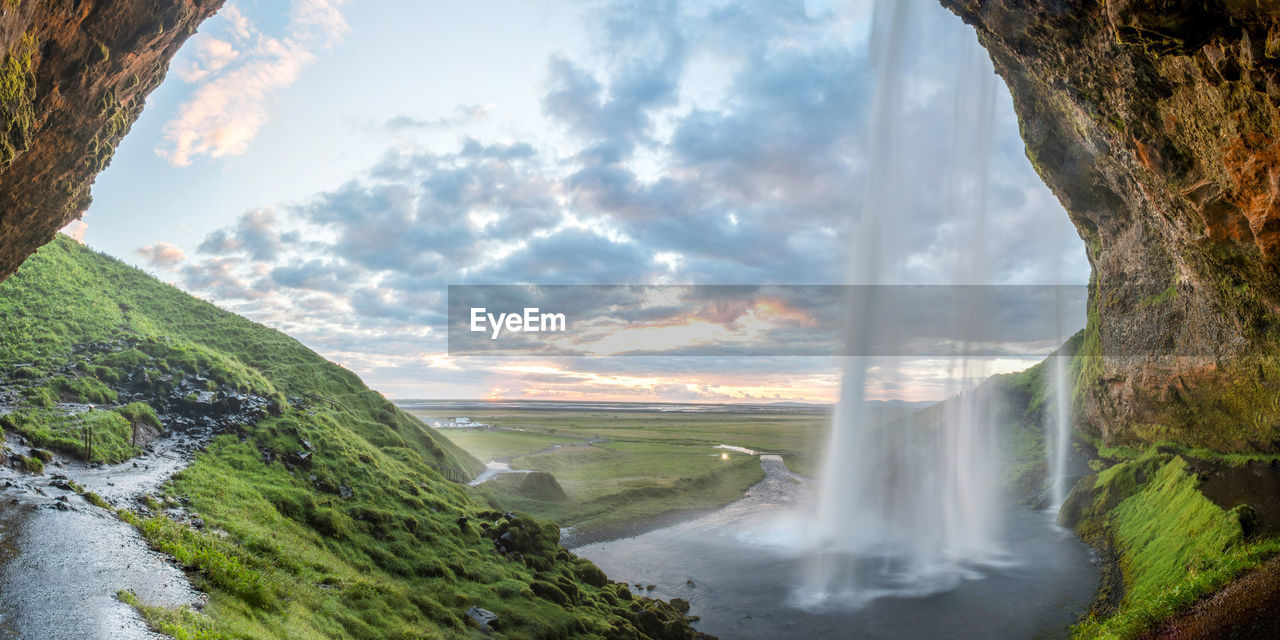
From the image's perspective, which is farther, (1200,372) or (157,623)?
(1200,372)

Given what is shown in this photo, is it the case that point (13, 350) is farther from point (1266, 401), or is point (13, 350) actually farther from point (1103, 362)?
point (1103, 362)

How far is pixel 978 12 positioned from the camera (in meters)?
20.8

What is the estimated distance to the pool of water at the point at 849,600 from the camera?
2348 centimetres

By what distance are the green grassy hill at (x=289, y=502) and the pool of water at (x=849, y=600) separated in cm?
423

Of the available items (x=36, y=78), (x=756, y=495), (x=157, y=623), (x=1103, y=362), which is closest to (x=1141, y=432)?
(x=1103, y=362)

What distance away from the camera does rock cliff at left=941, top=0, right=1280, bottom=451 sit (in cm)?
1351

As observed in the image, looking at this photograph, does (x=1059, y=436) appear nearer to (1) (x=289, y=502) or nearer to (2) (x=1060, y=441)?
(2) (x=1060, y=441)

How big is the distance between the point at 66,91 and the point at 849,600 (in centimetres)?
3636

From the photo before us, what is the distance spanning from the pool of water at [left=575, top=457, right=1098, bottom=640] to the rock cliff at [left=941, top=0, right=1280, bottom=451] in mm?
8843

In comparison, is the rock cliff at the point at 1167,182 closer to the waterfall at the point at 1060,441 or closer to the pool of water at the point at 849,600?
the waterfall at the point at 1060,441

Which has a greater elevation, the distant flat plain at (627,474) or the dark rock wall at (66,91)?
the dark rock wall at (66,91)

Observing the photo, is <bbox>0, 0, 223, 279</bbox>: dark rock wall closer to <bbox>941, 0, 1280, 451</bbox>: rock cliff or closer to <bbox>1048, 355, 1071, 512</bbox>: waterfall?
<bbox>941, 0, 1280, 451</bbox>: rock cliff

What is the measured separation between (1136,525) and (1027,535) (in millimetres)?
7399

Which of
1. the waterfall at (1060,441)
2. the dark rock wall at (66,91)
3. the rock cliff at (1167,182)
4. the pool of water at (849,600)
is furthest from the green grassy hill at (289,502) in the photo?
the waterfall at (1060,441)
